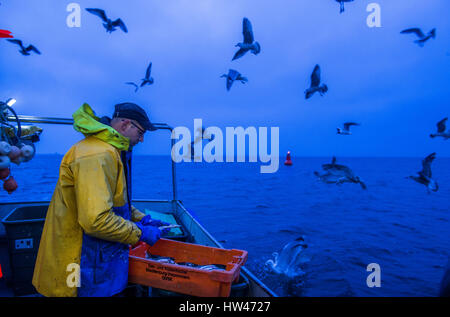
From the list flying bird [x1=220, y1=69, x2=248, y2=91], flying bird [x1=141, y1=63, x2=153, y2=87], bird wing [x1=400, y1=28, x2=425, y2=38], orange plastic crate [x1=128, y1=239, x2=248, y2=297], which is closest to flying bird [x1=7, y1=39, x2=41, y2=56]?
flying bird [x1=141, y1=63, x2=153, y2=87]

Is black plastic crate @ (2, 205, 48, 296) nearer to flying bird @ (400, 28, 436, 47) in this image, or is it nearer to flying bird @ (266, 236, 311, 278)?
flying bird @ (266, 236, 311, 278)

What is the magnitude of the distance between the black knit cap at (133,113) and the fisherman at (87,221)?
184 millimetres

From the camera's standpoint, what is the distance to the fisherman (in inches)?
68.0

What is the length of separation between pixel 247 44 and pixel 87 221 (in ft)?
21.1

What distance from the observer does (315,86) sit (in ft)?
22.5

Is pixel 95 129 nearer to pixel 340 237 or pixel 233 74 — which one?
pixel 233 74

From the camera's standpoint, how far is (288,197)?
22.9 m

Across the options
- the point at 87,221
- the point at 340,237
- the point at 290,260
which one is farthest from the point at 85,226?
the point at 340,237

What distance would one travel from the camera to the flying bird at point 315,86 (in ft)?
22.1

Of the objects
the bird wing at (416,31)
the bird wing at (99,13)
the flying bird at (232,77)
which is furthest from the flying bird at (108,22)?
the bird wing at (416,31)

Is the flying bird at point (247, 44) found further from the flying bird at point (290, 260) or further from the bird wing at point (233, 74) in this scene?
the flying bird at point (290, 260)

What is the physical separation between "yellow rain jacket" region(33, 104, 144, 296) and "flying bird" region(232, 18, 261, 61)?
5.69 meters
